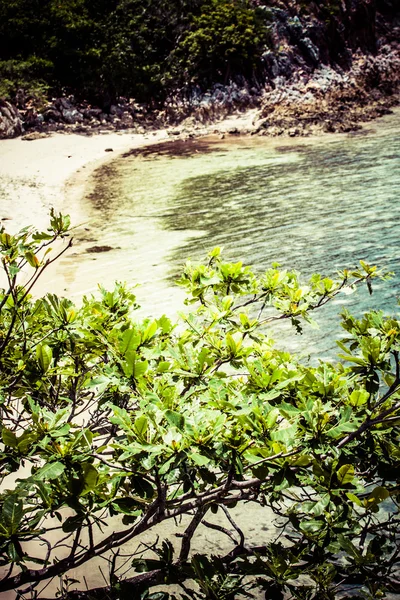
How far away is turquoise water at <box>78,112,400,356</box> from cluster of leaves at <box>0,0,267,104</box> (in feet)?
38.8

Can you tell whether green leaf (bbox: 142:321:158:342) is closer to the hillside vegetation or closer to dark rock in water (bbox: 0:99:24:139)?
dark rock in water (bbox: 0:99:24:139)

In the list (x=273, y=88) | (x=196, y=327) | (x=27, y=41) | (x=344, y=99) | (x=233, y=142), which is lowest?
(x=196, y=327)

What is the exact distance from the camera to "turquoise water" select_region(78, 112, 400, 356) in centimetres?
984

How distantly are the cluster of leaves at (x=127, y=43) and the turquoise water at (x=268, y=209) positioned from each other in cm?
1183

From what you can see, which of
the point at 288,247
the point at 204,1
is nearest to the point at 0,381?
the point at 288,247

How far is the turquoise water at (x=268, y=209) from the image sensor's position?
32.3 ft

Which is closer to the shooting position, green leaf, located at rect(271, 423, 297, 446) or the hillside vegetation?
green leaf, located at rect(271, 423, 297, 446)

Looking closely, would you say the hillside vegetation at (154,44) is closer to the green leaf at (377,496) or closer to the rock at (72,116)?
the rock at (72,116)

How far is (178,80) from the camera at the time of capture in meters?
32.2

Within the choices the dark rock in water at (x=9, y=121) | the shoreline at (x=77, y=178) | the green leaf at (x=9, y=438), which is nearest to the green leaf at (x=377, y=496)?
the green leaf at (x=9, y=438)

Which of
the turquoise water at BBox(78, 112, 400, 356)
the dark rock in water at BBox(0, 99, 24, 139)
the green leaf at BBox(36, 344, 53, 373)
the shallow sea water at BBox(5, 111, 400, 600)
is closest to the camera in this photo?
the green leaf at BBox(36, 344, 53, 373)

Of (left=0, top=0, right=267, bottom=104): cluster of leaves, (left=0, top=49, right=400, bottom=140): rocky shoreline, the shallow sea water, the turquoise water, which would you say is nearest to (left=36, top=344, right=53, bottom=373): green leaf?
the shallow sea water

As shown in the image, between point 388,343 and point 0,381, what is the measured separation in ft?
6.87

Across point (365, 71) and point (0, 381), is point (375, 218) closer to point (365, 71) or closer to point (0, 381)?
point (0, 381)
